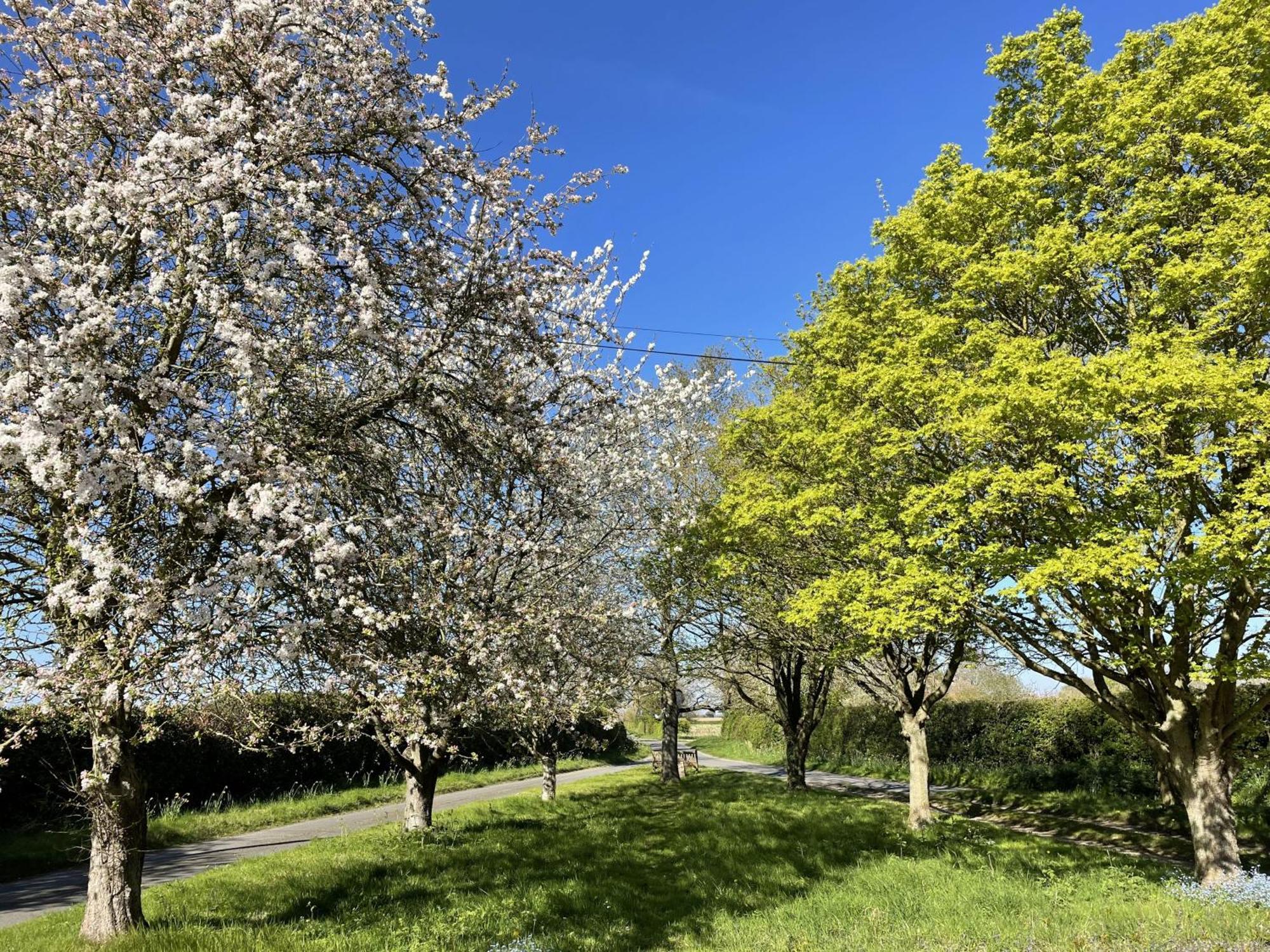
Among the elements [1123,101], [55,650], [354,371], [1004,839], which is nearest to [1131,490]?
[1123,101]

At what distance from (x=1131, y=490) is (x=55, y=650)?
11.7m

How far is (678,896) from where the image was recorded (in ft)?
31.3

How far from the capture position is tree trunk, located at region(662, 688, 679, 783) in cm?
2391

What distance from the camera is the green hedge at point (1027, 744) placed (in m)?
21.4

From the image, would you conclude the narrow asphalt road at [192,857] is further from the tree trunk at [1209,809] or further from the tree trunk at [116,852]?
the tree trunk at [1209,809]

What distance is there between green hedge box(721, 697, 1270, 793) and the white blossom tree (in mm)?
21221

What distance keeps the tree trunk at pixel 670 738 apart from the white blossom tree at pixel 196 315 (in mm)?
18122

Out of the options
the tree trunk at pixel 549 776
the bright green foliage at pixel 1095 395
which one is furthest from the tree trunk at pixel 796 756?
the bright green foliage at pixel 1095 395

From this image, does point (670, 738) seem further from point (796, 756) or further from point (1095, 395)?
point (1095, 395)

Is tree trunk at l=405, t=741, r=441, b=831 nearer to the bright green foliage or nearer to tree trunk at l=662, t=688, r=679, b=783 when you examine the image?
the bright green foliage

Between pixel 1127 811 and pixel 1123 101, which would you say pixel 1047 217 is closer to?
pixel 1123 101

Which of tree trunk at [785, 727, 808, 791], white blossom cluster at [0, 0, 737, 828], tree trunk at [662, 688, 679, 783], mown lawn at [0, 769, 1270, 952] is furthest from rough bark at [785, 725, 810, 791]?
white blossom cluster at [0, 0, 737, 828]

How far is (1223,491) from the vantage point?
984 centimetres

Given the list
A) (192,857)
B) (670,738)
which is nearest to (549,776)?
(670,738)
